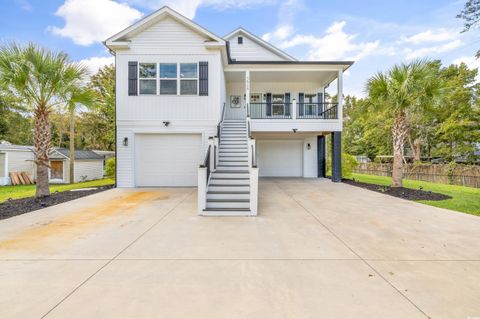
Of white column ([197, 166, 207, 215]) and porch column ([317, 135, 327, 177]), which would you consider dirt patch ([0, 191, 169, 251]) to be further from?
porch column ([317, 135, 327, 177])

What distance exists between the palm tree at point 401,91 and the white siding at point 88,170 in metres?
20.2

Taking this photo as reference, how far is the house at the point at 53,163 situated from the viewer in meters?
17.2

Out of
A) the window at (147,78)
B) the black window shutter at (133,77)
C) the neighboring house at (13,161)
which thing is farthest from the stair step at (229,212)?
the neighboring house at (13,161)

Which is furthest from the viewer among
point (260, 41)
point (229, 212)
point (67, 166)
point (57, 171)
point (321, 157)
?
point (57, 171)

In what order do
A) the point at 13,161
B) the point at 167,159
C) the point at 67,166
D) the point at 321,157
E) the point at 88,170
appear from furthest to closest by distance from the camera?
the point at 88,170
the point at 67,166
the point at 13,161
the point at 321,157
the point at 167,159

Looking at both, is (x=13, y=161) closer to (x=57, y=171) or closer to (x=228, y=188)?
(x=57, y=171)

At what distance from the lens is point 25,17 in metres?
16.1

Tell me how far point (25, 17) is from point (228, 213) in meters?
19.7

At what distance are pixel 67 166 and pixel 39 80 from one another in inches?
505

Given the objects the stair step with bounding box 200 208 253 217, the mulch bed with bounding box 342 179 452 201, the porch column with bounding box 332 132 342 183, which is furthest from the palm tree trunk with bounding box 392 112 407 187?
the stair step with bounding box 200 208 253 217

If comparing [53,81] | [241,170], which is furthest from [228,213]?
[53,81]

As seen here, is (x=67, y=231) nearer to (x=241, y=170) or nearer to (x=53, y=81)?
(x=241, y=170)

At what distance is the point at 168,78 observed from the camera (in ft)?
36.1

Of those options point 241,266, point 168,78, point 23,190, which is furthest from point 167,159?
point 23,190
